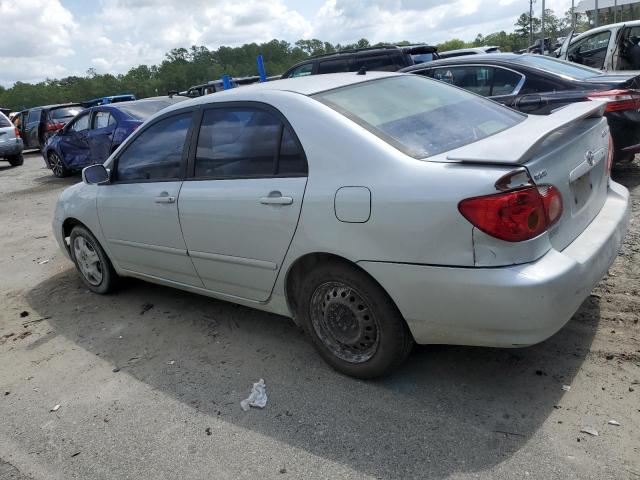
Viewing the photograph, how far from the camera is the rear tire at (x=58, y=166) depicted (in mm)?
13297

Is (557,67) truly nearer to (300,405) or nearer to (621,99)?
(621,99)

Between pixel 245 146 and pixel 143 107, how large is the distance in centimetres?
855

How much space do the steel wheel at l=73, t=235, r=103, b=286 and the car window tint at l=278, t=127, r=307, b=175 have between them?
249 cm

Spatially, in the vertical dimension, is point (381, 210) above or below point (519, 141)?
below

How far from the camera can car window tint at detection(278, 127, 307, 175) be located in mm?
3105

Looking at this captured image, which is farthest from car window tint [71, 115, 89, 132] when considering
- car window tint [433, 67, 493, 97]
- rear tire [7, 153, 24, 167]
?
car window tint [433, 67, 493, 97]

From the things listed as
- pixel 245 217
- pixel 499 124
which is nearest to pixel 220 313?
pixel 245 217

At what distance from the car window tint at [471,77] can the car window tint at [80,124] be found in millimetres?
8091

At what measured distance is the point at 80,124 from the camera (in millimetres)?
12438

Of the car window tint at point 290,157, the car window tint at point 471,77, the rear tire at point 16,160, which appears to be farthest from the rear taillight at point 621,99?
the rear tire at point 16,160

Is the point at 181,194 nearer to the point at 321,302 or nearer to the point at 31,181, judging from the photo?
the point at 321,302

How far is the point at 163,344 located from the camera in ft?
13.1

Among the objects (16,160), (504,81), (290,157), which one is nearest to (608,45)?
(504,81)

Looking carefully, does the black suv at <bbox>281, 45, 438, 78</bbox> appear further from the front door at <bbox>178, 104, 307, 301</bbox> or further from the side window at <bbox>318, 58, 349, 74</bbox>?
the front door at <bbox>178, 104, 307, 301</bbox>
